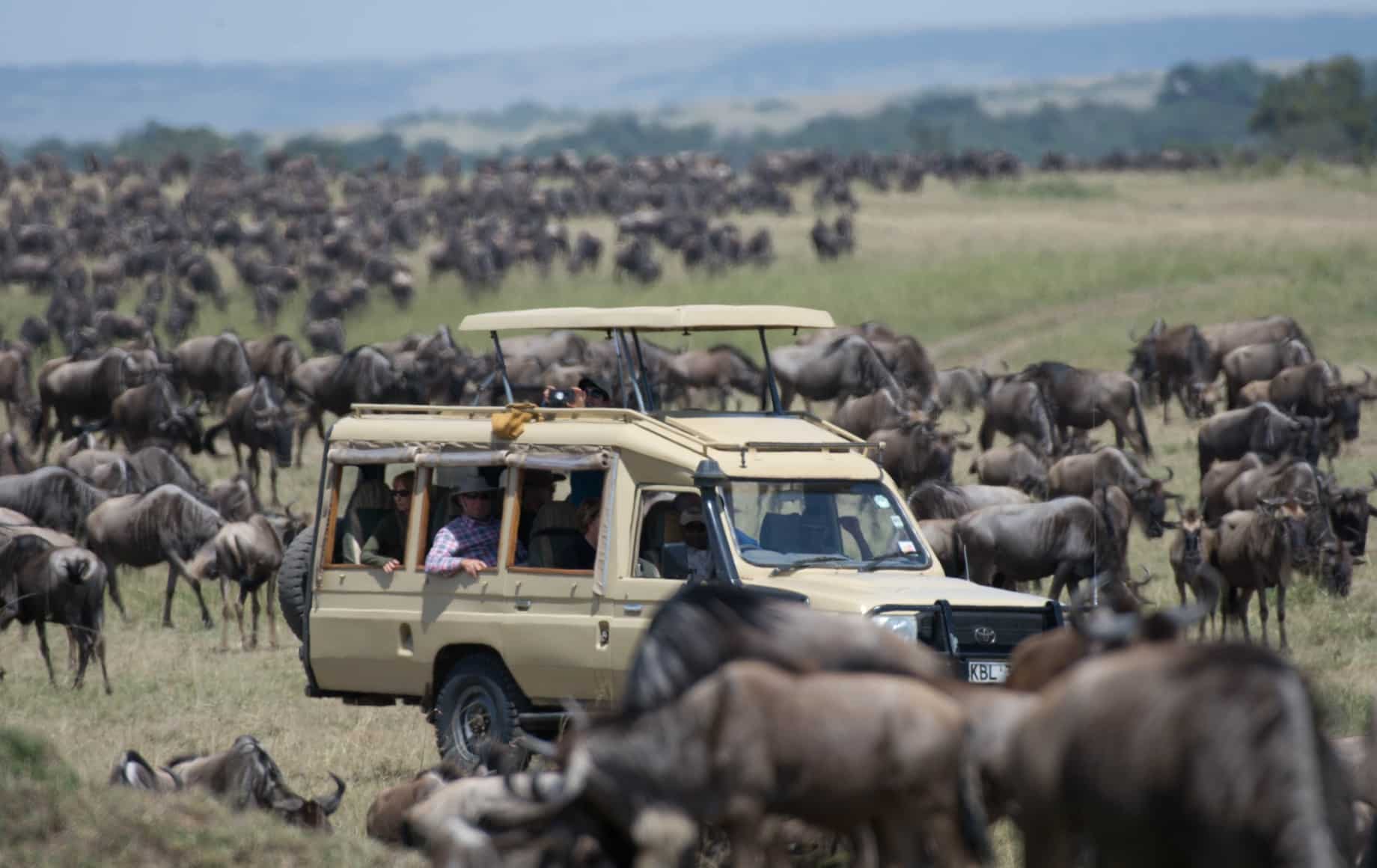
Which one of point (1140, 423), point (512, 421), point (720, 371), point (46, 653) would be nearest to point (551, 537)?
point (512, 421)

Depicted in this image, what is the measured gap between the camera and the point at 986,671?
374 inches

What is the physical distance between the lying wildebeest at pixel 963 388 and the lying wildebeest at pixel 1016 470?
7.71 metres

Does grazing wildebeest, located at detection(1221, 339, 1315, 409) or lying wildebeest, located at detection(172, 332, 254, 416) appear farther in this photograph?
lying wildebeest, located at detection(172, 332, 254, 416)

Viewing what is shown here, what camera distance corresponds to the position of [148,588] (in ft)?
64.7

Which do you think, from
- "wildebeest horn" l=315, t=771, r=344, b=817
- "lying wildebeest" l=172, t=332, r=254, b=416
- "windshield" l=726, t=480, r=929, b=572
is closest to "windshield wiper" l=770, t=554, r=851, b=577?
"windshield" l=726, t=480, r=929, b=572

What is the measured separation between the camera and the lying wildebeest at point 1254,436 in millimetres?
22203

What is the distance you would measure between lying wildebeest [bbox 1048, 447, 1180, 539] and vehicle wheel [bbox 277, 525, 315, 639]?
823 cm

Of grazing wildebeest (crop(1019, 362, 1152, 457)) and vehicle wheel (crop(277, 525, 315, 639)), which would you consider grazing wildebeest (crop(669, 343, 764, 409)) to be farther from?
vehicle wheel (crop(277, 525, 315, 639))

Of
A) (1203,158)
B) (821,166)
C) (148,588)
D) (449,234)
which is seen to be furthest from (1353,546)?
(1203,158)

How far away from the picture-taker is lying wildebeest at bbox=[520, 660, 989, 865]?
19.9 feet

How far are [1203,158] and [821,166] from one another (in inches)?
721

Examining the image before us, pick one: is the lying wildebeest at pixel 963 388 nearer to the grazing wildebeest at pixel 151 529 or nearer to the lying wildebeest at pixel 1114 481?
the lying wildebeest at pixel 1114 481

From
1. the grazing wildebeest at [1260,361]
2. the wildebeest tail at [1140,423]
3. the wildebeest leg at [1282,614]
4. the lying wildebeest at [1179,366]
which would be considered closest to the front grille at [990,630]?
the wildebeest leg at [1282,614]

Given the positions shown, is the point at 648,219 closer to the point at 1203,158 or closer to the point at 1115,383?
the point at 1115,383
